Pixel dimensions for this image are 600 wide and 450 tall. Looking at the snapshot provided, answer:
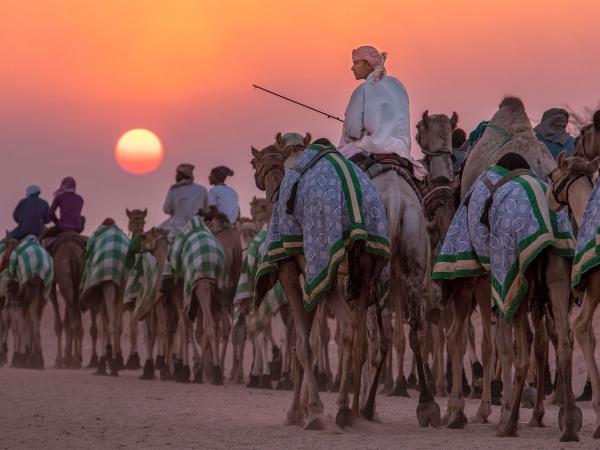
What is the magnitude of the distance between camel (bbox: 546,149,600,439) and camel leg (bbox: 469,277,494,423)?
5.61 feet

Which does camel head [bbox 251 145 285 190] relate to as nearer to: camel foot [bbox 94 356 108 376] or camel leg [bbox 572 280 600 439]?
camel leg [bbox 572 280 600 439]

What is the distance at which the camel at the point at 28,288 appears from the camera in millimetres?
20922

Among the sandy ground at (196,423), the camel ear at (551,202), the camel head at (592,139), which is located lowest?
the sandy ground at (196,423)

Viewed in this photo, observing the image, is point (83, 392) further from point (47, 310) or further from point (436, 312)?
point (47, 310)

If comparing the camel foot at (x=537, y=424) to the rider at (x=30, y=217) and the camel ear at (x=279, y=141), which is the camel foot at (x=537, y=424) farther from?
the rider at (x=30, y=217)

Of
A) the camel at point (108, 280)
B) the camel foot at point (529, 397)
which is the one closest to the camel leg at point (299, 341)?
the camel foot at point (529, 397)

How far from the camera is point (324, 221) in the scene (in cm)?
865

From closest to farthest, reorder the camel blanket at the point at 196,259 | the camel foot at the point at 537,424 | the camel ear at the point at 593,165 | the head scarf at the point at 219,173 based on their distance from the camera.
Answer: the camel ear at the point at 593,165
the camel foot at the point at 537,424
the camel blanket at the point at 196,259
the head scarf at the point at 219,173

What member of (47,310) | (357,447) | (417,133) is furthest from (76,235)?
(47,310)

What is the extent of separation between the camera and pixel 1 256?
80.5 ft

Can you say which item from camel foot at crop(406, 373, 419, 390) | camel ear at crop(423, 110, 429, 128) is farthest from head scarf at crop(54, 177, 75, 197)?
camel ear at crop(423, 110, 429, 128)

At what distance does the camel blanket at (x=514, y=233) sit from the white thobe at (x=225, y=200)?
39.4 ft

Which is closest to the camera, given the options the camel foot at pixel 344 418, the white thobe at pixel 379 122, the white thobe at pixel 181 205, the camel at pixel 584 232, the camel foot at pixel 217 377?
the camel at pixel 584 232

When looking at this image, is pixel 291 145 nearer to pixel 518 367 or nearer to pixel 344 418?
pixel 344 418
